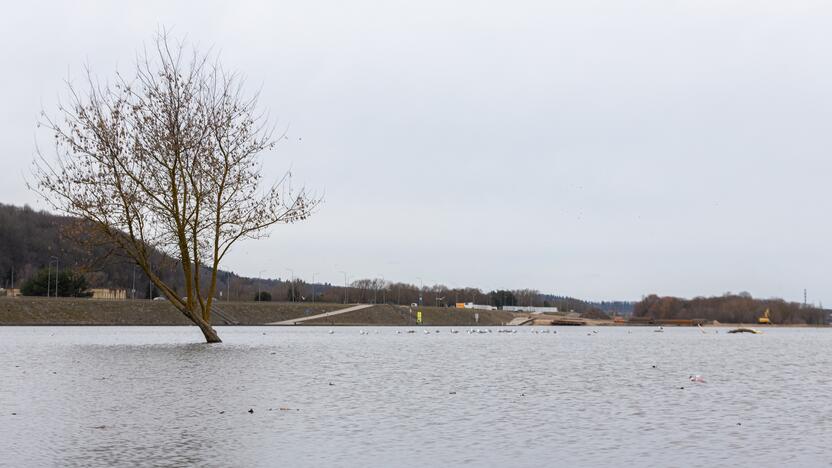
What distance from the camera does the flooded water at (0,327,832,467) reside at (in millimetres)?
16703

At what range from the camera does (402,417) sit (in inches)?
878

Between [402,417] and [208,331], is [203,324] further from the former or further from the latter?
[402,417]

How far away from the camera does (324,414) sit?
2262 centimetres

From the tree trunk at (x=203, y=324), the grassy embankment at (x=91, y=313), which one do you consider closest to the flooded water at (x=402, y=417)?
the tree trunk at (x=203, y=324)

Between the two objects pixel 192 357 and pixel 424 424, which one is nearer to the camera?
pixel 424 424

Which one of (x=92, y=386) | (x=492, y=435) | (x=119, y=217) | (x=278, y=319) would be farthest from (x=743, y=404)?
(x=278, y=319)

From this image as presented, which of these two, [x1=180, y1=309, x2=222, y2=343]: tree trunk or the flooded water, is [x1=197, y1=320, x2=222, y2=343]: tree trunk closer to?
[x1=180, y1=309, x2=222, y2=343]: tree trunk

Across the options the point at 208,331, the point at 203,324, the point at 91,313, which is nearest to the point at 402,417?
the point at 203,324

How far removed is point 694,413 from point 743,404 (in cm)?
335

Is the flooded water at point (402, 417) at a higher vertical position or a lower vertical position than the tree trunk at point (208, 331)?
lower

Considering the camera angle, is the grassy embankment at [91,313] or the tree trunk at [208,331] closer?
the tree trunk at [208,331]

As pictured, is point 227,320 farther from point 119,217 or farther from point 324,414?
point 324,414

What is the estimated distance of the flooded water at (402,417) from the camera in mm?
16703

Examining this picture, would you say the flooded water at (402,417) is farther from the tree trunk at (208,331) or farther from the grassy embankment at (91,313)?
the grassy embankment at (91,313)
